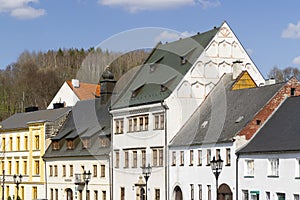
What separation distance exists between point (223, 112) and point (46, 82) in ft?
265

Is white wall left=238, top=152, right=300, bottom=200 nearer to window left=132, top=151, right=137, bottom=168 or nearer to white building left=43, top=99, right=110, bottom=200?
window left=132, top=151, right=137, bottom=168

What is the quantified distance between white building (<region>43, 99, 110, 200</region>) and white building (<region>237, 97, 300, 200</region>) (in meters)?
20.7

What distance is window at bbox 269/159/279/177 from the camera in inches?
1785

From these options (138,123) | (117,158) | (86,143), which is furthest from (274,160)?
(86,143)

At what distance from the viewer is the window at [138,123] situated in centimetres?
6219

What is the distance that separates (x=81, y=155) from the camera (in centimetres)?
6969

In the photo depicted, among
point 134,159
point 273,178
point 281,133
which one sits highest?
point 281,133

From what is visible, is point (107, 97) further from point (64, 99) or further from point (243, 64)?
point (64, 99)

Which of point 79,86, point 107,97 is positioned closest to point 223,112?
point 107,97

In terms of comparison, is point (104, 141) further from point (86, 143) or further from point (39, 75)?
point (39, 75)

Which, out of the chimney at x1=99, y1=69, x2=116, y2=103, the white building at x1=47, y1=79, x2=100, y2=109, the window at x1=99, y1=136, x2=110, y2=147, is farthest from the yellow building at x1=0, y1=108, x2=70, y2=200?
the white building at x1=47, y1=79, x2=100, y2=109

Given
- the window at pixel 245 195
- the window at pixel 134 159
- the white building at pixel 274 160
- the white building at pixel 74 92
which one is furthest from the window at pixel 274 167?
the white building at pixel 74 92

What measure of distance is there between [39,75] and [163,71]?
72809 millimetres

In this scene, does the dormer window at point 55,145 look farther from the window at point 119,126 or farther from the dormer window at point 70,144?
the window at point 119,126
